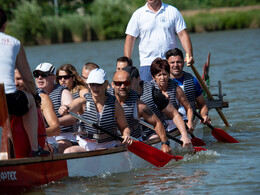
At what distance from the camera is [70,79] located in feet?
22.0

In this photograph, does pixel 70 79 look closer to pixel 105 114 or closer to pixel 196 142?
pixel 105 114

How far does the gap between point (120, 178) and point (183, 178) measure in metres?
0.67

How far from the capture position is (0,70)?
182 inches

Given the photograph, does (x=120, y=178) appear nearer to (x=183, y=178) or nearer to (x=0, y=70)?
(x=183, y=178)

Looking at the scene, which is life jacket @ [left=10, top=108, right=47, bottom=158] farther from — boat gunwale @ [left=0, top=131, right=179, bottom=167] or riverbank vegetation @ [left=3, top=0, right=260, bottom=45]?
riverbank vegetation @ [left=3, top=0, right=260, bottom=45]

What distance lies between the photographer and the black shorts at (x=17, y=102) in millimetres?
4695

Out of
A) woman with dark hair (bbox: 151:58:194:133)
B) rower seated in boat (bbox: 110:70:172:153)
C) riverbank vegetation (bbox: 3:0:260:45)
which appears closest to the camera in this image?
rower seated in boat (bbox: 110:70:172:153)

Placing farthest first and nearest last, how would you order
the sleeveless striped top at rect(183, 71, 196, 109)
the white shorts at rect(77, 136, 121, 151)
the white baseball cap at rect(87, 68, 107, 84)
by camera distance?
the sleeveless striped top at rect(183, 71, 196, 109), the white shorts at rect(77, 136, 121, 151), the white baseball cap at rect(87, 68, 107, 84)

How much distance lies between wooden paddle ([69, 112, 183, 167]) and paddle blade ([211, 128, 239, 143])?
5.12ft

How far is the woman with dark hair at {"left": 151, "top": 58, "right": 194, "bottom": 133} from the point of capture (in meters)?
6.47

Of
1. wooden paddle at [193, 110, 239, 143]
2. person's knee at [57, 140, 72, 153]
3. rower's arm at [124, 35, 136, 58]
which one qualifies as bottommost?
wooden paddle at [193, 110, 239, 143]

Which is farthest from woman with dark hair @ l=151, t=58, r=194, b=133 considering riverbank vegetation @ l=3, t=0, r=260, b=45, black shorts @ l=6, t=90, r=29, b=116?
riverbank vegetation @ l=3, t=0, r=260, b=45

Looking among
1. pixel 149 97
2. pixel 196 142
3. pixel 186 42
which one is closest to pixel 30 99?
pixel 149 97

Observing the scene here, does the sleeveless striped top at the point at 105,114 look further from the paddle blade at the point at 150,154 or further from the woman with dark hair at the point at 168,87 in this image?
the woman with dark hair at the point at 168,87
